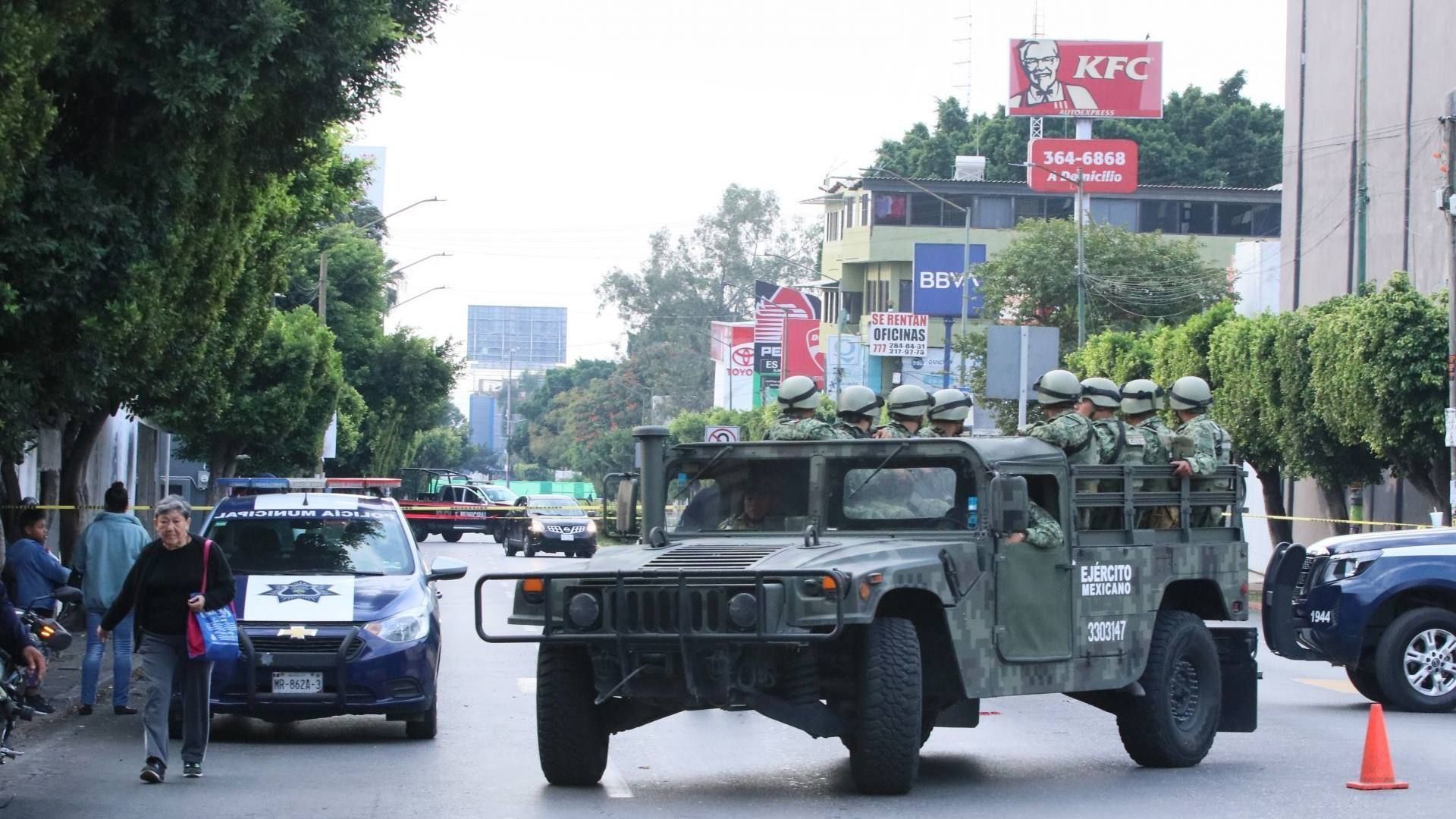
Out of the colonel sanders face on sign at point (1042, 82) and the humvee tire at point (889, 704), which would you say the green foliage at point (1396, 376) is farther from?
the colonel sanders face on sign at point (1042, 82)

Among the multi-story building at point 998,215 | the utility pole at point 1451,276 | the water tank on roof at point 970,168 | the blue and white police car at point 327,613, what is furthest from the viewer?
the multi-story building at point 998,215

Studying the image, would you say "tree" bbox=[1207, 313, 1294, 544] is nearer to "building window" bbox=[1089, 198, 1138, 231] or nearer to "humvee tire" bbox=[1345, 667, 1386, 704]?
"humvee tire" bbox=[1345, 667, 1386, 704]

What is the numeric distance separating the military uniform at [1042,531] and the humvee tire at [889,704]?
1244 mm

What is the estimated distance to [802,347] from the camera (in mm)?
79000

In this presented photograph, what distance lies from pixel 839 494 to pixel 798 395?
4.29ft

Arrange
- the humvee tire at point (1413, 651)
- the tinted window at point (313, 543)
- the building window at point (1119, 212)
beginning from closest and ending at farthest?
1. the tinted window at point (313, 543)
2. the humvee tire at point (1413, 651)
3. the building window at point (1119, 212)

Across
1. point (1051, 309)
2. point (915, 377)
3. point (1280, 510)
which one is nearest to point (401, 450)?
point (915, 377)

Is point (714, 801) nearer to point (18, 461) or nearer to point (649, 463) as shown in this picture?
point (649, 463)

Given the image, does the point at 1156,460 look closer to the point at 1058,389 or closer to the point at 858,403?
the point at 1058,389

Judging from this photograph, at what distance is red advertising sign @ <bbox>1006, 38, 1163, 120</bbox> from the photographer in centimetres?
7962

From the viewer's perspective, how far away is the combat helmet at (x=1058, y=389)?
1226 cm

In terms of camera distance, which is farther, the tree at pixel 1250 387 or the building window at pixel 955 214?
the building window at pixel 955 214

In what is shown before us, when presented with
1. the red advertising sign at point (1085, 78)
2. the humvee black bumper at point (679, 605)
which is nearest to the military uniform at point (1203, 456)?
the humvee black bumper at point (679, 605)

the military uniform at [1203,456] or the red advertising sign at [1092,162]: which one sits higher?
the red advertising sign at [1092,162]
